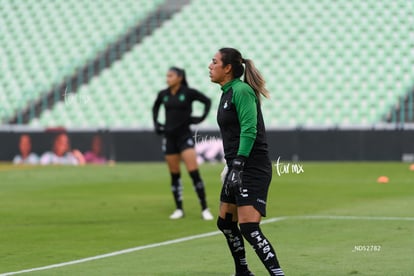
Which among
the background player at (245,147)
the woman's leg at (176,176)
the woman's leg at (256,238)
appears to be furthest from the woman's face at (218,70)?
the woman's leg at (176,176)

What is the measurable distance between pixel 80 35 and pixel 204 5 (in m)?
5.12

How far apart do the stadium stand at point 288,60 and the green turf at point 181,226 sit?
941 cm

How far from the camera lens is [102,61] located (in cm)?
3822

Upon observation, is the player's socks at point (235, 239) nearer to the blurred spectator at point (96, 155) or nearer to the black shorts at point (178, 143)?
the black shorts at point (178, 143)

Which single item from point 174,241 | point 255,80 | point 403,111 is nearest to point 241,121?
point 255,80

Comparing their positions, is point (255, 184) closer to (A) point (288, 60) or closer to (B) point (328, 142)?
(B) point (328, 142)

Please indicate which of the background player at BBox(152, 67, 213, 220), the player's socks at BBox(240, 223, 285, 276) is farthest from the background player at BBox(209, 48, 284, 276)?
the background player at BBox(152, 67, 213, 220)

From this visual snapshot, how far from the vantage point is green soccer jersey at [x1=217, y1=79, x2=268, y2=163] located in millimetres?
7891

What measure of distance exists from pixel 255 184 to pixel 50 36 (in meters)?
32.4

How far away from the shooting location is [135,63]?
37438 mm

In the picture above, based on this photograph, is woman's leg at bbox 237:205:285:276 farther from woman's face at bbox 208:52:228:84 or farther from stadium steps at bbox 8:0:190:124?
stadium steps at bbox 8:0:190:124

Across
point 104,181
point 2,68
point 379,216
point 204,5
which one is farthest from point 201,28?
point 379,216

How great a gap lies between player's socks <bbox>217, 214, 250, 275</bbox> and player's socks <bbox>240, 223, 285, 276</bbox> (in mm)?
629

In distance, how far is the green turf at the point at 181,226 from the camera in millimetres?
9781
